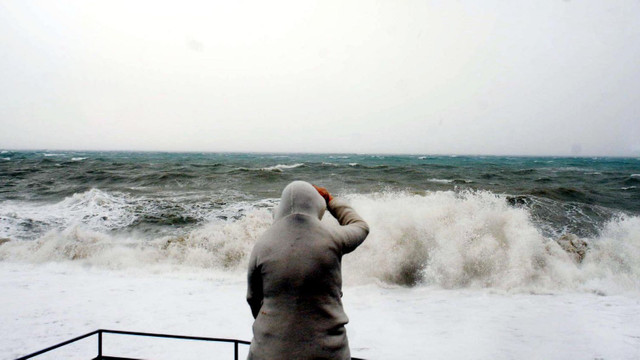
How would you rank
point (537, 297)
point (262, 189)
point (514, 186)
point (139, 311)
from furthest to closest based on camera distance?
point (514, 186) < point (262, 189) < point (537, 297) < point (139, 311)

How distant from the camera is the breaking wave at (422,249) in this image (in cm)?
736

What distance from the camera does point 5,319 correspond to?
5.15 m

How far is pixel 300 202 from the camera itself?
3.86 ft

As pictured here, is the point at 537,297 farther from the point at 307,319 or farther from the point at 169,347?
the point at 307,319

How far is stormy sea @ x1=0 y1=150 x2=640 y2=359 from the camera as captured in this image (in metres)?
4.95

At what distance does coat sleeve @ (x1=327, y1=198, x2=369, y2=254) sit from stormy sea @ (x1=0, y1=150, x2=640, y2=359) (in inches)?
147

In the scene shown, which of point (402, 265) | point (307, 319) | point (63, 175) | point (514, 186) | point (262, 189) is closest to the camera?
point (307, 319)

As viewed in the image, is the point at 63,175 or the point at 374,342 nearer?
the point at 374,342

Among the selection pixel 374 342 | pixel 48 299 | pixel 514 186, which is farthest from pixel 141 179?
pixel 514 186

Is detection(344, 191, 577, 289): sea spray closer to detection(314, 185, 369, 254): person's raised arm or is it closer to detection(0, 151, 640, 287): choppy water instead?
detection(0, 151, 640, 287): choppy water

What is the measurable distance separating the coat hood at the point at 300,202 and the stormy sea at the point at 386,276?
393cm

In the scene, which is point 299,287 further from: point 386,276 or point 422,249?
point 422,249

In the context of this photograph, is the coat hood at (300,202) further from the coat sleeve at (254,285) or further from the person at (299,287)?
the coat sleeve at (254,285)

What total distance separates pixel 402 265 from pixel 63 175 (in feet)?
77.5
